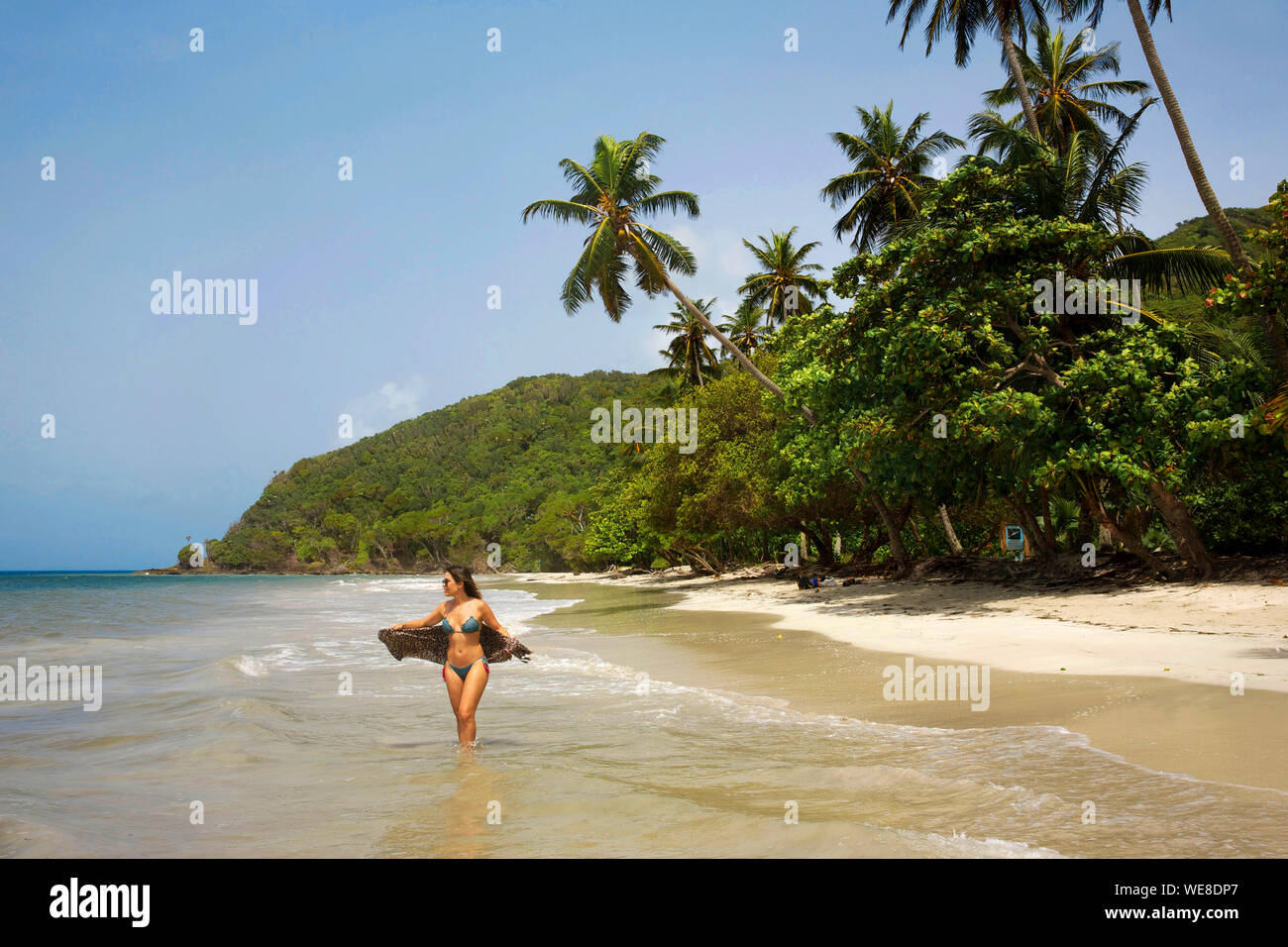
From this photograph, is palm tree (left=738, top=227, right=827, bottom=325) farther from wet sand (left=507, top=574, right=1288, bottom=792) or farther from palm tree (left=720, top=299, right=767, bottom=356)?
wet sand (left=507, top=574, right=1288, bottom=792)

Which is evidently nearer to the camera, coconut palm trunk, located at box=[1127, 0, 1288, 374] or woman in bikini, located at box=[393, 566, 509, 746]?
woman in bikini, located at box=[393, 566, 509, 746]

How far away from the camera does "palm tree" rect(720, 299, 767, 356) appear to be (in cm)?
4222

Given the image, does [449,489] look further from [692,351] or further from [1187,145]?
[1187,145]

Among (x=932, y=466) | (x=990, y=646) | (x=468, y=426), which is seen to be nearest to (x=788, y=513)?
(x=932, y=466)

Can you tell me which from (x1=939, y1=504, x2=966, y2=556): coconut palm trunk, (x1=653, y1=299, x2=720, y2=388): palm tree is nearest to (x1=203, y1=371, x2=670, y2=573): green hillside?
(x1=653, y1=299, x2=720, y2=388): palm tree

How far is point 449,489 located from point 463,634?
12152 centimetres

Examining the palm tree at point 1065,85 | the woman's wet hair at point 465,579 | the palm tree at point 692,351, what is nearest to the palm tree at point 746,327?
the palm tree at point 692,351

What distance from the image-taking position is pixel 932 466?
18.8 m

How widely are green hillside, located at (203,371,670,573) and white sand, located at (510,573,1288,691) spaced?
64.2 metres

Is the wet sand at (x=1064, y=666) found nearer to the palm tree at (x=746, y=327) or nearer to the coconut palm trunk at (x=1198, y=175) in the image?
the coconut palm trunk at (x=1198, y=175)

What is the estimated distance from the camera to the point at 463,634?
6984 mm

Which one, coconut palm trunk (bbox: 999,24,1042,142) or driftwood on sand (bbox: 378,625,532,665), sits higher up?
coconut palm trunk (bbox: 999,24,1042,142)
